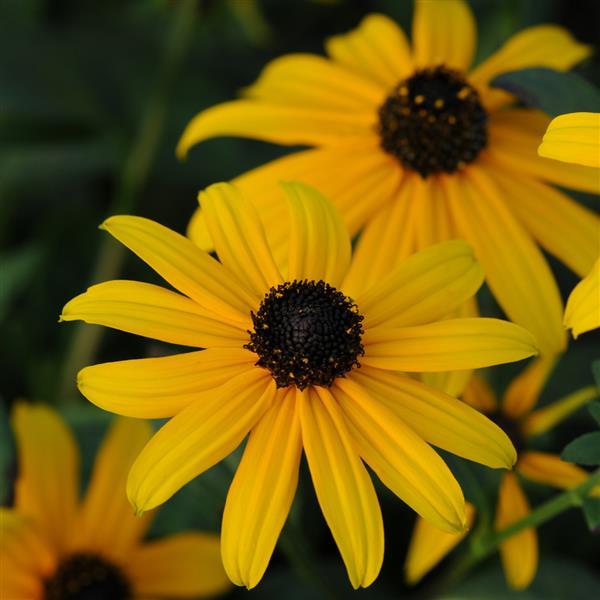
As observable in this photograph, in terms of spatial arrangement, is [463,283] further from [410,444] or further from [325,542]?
[325,542]

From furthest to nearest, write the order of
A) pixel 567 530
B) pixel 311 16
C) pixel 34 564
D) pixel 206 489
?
pixel 311 16, pixel 567 530, pixel 34 564, pixel 206 489

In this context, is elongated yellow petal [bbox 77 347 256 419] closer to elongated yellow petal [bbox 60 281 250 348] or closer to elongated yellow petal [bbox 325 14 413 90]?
elongated yellow petal [bbox 60 281 250 348]

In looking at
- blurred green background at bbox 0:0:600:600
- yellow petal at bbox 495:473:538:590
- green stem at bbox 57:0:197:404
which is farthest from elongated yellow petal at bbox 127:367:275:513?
green stem at bbox 57:0:197:404

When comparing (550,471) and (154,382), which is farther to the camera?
(550,471)

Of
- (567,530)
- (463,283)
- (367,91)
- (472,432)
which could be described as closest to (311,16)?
(367,91)

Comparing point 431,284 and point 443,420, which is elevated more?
point 431,284

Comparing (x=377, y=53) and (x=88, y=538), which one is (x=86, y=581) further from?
(x=377, y=53)

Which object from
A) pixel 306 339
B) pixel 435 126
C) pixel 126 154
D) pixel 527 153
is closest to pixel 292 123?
pixel 435 126
